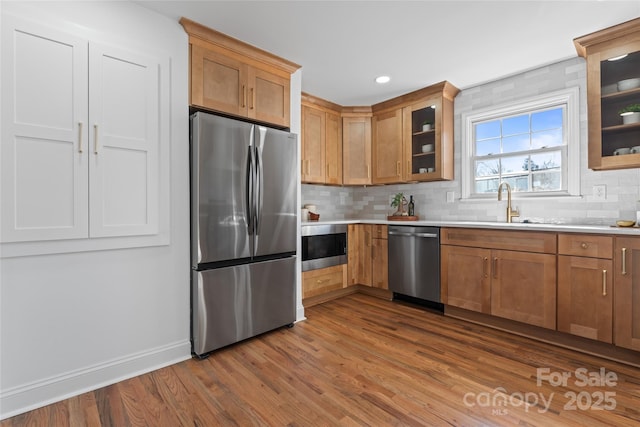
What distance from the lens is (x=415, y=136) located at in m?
3.78

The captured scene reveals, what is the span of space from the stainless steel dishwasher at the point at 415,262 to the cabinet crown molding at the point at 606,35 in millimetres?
1903

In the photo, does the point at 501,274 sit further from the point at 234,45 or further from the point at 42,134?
the point at 42,134

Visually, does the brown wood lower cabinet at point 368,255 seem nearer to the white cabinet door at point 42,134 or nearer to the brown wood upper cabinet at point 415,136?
the brown wood upper cabinet at point 415,136

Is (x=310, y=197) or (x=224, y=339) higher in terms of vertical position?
(x=310, y=197)

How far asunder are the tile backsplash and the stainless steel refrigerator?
146 cm

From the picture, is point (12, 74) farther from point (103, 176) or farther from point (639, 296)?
point (639, 296)

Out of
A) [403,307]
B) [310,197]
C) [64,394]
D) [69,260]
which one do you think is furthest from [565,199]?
[64,394]

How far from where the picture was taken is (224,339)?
7.64 ft

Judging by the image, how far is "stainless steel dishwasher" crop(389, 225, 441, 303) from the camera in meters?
3.15

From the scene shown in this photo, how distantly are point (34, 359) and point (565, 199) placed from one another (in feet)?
13.7

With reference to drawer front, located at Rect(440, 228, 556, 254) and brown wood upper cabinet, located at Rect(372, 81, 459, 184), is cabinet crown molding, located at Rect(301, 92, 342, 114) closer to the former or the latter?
brown wood upper cabinet, located at Rect(372, 81, 459, 184)

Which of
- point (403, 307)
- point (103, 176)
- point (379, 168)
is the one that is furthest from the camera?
point (379, 168)

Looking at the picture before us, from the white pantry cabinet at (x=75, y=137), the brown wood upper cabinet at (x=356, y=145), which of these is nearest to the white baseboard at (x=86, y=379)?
the white pantry cabinet at (x=75, y=137)

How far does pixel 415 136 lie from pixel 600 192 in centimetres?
185
